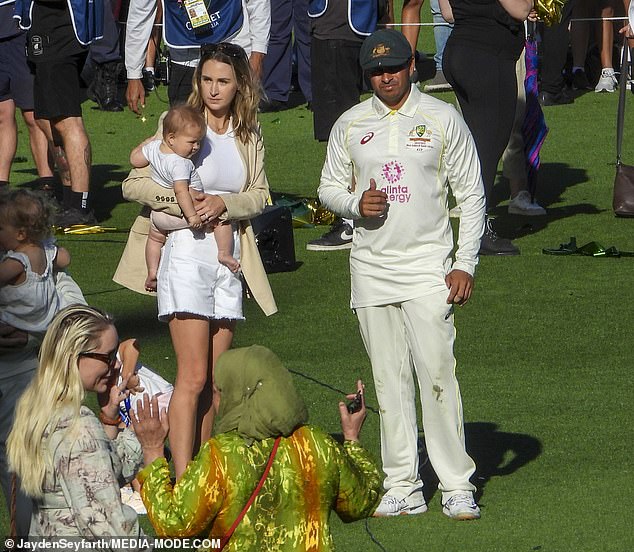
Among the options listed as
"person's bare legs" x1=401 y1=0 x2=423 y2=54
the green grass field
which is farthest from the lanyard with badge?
"person's bare legs" x1=401 y1=0 x2=423 y2=54

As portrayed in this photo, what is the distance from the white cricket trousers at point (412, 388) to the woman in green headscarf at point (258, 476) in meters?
1.86

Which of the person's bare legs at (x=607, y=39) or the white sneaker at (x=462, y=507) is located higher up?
the person's bare legs at (x=607, y=39)

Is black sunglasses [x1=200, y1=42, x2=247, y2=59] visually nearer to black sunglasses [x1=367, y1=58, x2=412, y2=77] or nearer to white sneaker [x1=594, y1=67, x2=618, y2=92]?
black sunglasses [x1=367, y1=58, x2=412, y2=77]

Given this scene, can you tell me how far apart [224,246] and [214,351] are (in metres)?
0.46

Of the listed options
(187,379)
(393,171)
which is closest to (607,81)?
(393,171)

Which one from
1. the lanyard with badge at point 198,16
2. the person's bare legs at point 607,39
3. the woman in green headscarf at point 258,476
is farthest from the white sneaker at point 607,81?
the woman in green headscarf at point 258,476

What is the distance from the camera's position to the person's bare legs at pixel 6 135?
38.1 ft

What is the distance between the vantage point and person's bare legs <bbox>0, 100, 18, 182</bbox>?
38.1 feet

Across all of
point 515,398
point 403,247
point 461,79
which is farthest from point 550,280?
point 403,247

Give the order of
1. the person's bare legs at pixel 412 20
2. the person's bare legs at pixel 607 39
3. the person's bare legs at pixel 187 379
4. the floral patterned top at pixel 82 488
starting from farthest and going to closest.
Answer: the person's bare legs at pixel 607 39, the person's bare legs at pixel 412 20, the person's bare legs at pixel 187 379, the floral patterned top at pixel 82 488

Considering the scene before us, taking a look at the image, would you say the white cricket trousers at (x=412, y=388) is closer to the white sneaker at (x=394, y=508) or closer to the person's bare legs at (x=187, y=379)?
the white sneaker at (x=394, y=508)

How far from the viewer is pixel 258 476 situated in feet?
12.5

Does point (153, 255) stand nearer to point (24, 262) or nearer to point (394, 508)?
point (24, 262)

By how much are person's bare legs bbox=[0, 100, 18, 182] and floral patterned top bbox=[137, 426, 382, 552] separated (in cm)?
810
